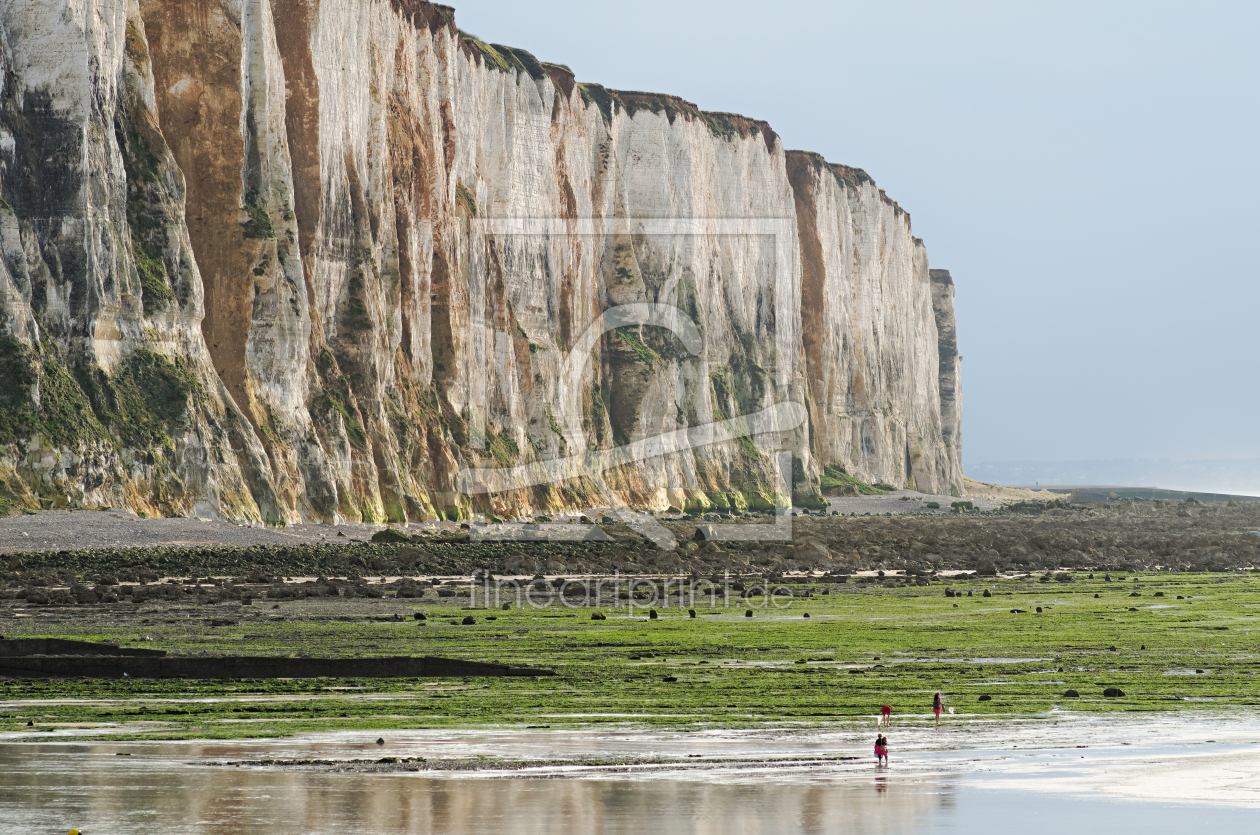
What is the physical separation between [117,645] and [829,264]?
96399 millimetres

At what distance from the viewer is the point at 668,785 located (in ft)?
36.7

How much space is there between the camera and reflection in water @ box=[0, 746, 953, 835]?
31.8 feet

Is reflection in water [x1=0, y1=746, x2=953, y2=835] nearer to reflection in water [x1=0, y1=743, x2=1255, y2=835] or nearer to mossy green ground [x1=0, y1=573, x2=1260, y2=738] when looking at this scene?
reflection in water [x1=0, y1=743, x2=1255, y2=835]

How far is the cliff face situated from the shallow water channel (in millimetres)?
28078

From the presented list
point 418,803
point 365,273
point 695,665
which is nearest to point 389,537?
point 365,273

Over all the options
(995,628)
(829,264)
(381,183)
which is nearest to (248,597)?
(995,628)

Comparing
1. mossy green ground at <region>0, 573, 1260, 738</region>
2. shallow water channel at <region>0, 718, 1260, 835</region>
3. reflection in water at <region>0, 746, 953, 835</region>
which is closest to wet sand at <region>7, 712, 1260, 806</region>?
shallow water channel at <region>0, 718, 1260, 835</region>

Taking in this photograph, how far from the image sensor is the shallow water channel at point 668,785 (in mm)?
9836

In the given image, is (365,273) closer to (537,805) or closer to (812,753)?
(812,753)

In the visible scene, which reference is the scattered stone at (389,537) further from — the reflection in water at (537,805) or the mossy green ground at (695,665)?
the reflection in water at (537,805)

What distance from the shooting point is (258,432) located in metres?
48.6

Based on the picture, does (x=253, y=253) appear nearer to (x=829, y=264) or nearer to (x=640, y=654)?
(x=640, y=654)

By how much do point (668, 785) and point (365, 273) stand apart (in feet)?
156

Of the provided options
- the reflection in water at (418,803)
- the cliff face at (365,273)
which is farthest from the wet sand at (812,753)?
the cliff face at (365,273)
